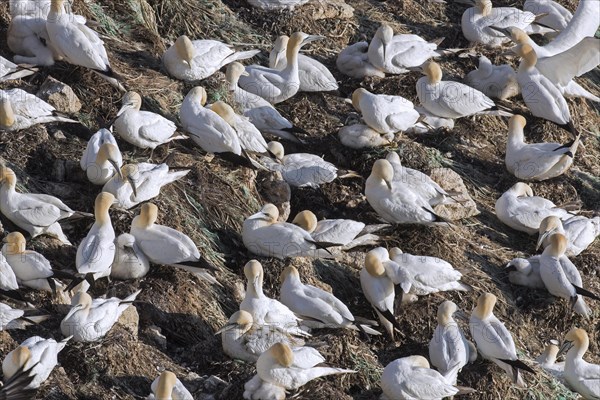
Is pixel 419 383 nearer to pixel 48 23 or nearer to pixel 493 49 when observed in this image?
pixel 48 23

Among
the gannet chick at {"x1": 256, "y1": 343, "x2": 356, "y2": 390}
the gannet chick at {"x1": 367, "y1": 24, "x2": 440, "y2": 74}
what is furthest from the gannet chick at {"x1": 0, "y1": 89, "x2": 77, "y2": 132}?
the gannet chick at {"x1": 367, "y1": 24, "x2": 440, "y2": 74}

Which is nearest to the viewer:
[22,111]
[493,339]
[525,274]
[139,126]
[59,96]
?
[493,339]

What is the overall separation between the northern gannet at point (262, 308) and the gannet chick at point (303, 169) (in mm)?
1907

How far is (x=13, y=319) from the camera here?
36.8ft

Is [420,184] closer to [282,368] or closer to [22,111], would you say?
[282,368]

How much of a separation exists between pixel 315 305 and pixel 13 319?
95.0 inches

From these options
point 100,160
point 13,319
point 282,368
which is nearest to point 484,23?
point 100,160

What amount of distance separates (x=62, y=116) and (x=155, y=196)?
3.77ft

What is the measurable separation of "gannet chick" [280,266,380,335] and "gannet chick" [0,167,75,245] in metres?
1.80

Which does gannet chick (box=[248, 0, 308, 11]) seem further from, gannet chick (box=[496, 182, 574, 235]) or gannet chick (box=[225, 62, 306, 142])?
gannet chick (box=[496, 182, 574, 235])

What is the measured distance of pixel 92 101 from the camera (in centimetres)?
1389

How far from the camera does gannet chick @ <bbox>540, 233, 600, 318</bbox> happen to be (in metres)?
13.7

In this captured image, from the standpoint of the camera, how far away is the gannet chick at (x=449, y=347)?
12.1 metres

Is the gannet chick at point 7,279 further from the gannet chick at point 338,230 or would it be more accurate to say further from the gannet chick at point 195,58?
the gannet chick at point 195,58
